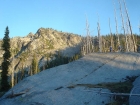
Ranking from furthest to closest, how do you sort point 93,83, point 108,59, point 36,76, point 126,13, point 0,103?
point 126,13 → point 108,59 → point 36,76 → point 93,83 → point 0,103

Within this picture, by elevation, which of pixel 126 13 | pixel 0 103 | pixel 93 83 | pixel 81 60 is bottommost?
pixel 0 103

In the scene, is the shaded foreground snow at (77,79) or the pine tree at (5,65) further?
the pine tree at (5,65)

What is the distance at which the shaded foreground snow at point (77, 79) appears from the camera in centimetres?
1842

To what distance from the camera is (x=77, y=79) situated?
76.6ft

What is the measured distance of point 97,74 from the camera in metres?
24.3

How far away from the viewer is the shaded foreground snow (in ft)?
60.4

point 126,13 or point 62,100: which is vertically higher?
point 126,13

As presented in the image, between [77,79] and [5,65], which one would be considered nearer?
[77,79]

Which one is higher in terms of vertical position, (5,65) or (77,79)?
(5,65)

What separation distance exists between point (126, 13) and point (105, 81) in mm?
25767

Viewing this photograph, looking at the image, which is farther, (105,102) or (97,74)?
(97,74)

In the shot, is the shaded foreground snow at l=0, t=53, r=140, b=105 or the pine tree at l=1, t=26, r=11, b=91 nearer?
the shaded foreground snow at l=0, t=53, r=140, b=105

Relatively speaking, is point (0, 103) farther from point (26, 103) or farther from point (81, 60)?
point (81, 60)

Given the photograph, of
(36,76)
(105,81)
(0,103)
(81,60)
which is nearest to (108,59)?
(81,60)
